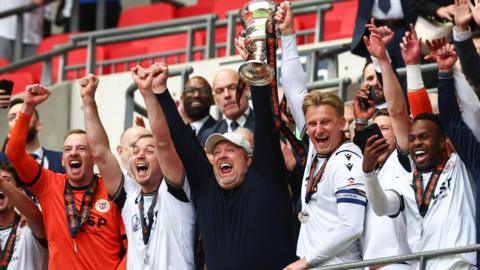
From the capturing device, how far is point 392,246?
8.06 m

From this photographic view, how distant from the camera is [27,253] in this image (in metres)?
9.59

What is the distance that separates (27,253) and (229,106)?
5.67 ft

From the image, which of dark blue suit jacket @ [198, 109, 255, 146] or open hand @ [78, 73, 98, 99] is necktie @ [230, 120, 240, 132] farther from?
open hand @ [78, 73, 98, 99]

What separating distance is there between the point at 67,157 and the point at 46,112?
442cm

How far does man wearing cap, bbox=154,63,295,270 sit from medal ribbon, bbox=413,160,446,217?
753 mm

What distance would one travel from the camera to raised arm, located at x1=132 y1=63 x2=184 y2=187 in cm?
848

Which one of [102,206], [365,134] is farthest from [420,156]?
[102,206]

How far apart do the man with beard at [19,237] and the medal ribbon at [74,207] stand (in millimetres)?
309

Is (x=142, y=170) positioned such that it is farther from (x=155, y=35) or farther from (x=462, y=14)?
(x=155, y=35)

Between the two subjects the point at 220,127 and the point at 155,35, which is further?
the point at 155,35

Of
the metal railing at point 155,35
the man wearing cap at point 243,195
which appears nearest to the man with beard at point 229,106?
the man wearing cap at point 243,195

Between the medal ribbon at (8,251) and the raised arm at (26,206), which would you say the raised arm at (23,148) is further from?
the medal ribbon at (8,251)

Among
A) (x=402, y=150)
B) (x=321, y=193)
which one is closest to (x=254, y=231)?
(x=321, y=193)

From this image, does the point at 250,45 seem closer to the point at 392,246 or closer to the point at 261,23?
the point at 261,23
